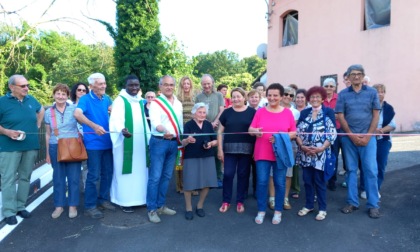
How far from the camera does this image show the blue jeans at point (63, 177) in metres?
4.86

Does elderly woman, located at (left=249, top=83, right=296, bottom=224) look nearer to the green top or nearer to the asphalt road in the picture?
the asphalt road

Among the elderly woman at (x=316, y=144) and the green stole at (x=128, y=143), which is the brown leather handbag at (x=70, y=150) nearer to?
the green stole at (x=128, y=143)

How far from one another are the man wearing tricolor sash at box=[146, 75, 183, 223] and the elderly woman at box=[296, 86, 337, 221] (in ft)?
5.65

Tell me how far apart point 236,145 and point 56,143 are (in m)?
2.50

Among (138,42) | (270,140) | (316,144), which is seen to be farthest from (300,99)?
(138,42)

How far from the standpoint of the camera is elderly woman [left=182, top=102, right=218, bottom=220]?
4758mm

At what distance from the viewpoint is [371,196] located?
187 inches

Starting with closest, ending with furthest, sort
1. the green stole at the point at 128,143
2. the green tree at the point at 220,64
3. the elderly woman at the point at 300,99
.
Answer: the green stole at the point at 128,143
the elderly woman at the point at 300,99
the green tree at the point at 220,64

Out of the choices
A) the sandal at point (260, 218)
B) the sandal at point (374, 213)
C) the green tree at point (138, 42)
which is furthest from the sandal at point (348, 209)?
the green tree at point (138, 42)

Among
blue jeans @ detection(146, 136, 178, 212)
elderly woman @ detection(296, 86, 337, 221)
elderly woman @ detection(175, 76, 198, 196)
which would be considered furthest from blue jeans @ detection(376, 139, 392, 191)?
blue jeans @ detection(146, 136, 178, 212)

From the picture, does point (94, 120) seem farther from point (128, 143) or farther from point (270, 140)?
point (270, 140)

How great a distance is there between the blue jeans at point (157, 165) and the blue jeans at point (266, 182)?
122cm

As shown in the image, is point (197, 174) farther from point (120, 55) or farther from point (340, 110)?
point (120, 55)

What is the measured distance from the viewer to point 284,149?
14.5 feet
